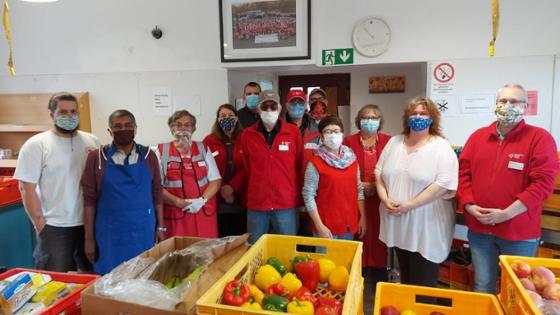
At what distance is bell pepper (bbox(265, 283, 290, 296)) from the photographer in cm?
119

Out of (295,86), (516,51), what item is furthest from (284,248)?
(295,86)

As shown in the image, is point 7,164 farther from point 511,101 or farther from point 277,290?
point 511,101

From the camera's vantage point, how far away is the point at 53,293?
119cm

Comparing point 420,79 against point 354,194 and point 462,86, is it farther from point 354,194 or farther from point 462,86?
point 354,194

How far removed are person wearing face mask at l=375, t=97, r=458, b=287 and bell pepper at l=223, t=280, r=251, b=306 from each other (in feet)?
3.92

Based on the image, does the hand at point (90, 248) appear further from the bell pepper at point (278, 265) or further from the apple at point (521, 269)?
the apple at point (521, 269)

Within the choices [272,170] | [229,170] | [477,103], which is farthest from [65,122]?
[477,103]

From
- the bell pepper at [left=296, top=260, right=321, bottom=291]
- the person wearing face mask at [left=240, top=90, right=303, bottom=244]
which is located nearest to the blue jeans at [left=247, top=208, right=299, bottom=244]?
the person wearing face mask at [left=240, top=90, right=303, bottom=244]

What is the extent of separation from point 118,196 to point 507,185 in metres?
1.99

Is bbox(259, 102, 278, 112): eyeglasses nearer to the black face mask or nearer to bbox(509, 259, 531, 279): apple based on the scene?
the black face mask

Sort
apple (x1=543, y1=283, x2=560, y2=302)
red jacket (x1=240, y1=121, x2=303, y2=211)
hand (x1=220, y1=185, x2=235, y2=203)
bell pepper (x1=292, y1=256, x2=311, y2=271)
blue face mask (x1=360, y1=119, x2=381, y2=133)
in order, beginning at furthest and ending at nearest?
hand (x1=220, y1=185, x2=235, y2=203) < blue face mask (x1=360, y1=119, x2=381, y2=133) < red jacket (x1=240, y1=121, x2=303, y2=211) < bell pepper (x1=292, y1=256, x2=311, y2=271) < apple (x1=543, y1=283, x2=560, y2=302)

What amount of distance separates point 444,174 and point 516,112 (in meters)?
0.44

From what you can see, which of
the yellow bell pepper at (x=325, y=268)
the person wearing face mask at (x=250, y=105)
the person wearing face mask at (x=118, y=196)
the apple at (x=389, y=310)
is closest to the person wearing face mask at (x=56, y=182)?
the person wearing face mask at (x=118, y=196)

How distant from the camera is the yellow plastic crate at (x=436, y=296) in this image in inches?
46.7
